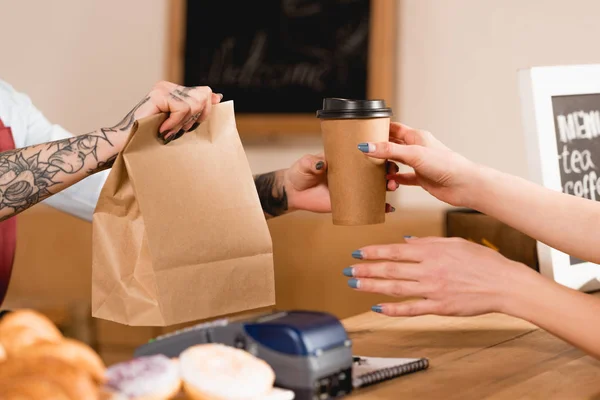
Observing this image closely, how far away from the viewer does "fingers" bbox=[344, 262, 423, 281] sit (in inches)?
41.9

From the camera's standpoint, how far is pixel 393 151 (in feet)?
3.42

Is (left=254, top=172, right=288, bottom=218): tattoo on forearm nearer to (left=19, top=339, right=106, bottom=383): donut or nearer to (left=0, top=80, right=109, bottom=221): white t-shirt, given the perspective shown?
(left=0, top=80, right=109, bottom=221): white t-shirt

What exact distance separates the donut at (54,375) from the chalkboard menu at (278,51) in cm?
179

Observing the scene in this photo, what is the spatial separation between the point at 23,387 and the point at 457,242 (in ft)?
2.24

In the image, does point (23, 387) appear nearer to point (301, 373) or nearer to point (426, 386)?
point (301, 373)

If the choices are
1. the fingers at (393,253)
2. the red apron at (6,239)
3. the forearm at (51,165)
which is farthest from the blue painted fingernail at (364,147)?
the red apron at (6,239)

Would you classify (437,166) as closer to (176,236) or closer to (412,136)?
(412,136)

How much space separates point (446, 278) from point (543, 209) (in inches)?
6.5

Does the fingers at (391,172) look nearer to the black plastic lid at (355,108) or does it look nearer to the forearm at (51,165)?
the black plastic lid at (355,108)

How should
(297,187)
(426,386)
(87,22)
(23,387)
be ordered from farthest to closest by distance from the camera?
(87,22)
(297,187)
(426,386)
(23,387)

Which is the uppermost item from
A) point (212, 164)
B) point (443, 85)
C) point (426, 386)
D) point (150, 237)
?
point (443, 85)

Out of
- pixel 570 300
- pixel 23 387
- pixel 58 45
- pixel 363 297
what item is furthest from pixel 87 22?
pixel 23 387

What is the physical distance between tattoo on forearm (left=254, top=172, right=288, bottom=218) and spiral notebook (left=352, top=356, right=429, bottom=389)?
1.57ft

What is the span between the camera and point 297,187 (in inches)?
54.1
